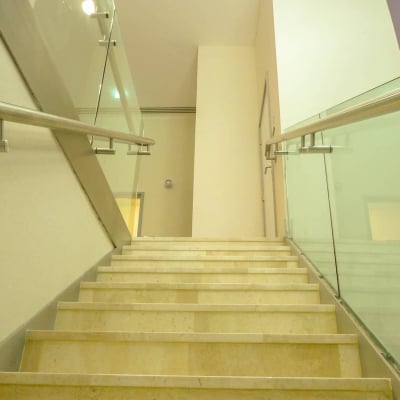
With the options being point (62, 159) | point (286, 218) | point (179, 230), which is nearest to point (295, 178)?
point (286, 218)

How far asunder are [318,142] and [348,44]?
226cm

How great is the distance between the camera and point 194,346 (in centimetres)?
131

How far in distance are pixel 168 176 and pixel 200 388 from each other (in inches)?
203

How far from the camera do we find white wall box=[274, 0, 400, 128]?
10.9 feet

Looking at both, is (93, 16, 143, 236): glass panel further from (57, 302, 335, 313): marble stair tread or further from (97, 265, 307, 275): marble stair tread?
(57, 302, 335, 313): marble stair tread

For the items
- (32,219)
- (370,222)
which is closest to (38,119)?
(32,219)

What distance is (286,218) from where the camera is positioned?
2.88 metres

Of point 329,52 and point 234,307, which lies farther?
point 329,52

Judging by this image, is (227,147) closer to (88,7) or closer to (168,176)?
(168,176)

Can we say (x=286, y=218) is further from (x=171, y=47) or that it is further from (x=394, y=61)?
(x=171, y=47)

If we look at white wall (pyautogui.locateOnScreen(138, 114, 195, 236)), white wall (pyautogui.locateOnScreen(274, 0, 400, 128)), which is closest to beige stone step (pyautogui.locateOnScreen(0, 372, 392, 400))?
white wall (pyautogui.locateOnScreen(274, 0, 400, 128))

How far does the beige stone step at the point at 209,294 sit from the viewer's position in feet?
5.77

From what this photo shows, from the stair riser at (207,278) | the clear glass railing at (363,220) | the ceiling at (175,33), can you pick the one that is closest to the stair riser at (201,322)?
the clear glass railing at (363,220)

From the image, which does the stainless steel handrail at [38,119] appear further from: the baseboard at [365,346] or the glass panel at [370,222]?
the baseboard at [365,346]
